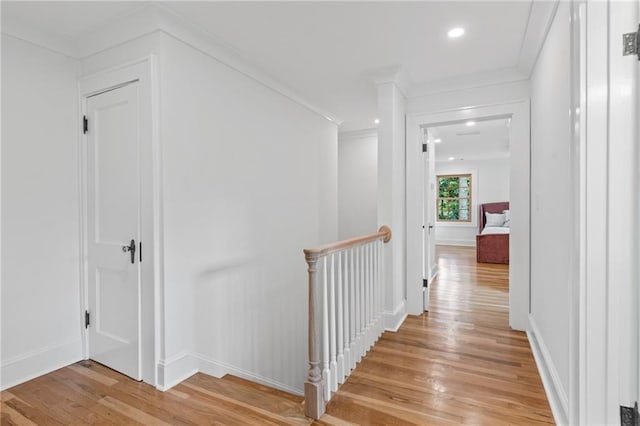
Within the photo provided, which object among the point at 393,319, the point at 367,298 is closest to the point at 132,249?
the point at 367,298

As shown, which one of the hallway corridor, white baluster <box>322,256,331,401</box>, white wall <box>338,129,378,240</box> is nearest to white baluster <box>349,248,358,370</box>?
the hallway corridor

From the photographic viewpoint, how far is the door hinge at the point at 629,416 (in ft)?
3.92

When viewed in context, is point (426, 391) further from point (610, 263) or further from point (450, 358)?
point (610, 263)

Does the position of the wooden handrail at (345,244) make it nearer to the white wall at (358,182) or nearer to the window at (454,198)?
the white wall at (358,182)

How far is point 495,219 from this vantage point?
803cm

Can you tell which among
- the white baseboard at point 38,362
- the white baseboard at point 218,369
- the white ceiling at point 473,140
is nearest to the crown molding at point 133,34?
the white baseboard at point 38,362

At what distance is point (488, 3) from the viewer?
2.02 metres

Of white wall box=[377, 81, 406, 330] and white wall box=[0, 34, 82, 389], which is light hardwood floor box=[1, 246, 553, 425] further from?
white wall box=[377, 81, 406, 330]

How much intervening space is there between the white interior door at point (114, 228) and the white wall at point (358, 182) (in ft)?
12.5

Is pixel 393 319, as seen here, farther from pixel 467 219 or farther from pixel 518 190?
pixel 467 219

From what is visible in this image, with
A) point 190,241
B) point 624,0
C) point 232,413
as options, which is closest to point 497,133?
point 624,0

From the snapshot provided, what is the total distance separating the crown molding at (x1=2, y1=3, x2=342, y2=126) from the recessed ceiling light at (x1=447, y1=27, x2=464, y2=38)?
164 cm

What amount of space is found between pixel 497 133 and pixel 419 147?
10.7 feet

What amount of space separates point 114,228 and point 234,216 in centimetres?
86
